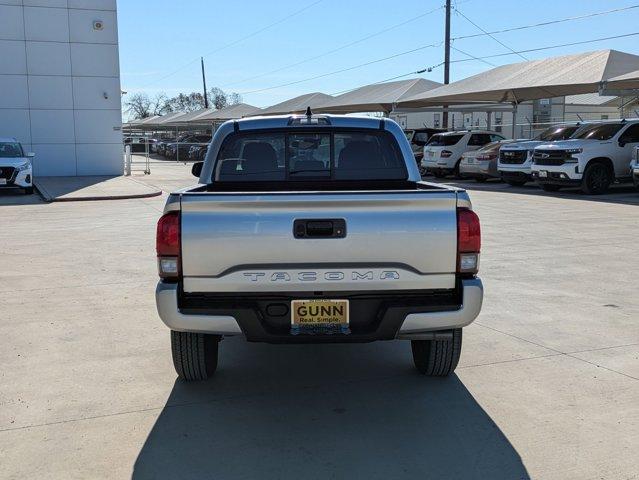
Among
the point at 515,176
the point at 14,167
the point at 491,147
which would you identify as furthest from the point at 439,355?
the point at 491,147

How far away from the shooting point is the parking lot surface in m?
3.61

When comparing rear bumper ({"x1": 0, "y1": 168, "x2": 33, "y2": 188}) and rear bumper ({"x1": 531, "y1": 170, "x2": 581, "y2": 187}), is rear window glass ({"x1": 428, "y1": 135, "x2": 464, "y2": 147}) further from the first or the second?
rear bumper ({"x1": 0, "y1": 168, "x2": 33, "y2": 188})

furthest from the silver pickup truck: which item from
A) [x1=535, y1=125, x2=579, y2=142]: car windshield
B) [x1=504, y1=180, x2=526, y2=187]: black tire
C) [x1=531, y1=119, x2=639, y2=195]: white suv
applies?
[x1=504, y1=180, x2=526, y2=187]: black tire

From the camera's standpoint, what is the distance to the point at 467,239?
4.01m

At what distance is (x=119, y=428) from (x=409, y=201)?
2.15 metres

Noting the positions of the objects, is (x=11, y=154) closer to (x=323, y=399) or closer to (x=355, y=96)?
(x=323, y=399)

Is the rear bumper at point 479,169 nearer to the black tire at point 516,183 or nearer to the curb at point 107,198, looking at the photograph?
the black tire at point 516,183

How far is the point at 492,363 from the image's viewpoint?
5.15m

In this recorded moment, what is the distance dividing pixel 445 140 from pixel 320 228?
72.0ft

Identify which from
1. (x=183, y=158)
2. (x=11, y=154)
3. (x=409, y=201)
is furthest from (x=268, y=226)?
(x=183, y=158)

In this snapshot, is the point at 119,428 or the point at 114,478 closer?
the point at 114,478

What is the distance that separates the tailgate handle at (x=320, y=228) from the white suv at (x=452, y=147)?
68.8 feet

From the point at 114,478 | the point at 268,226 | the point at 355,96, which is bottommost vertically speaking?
the point at 114,478

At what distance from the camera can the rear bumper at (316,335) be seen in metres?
3.99
